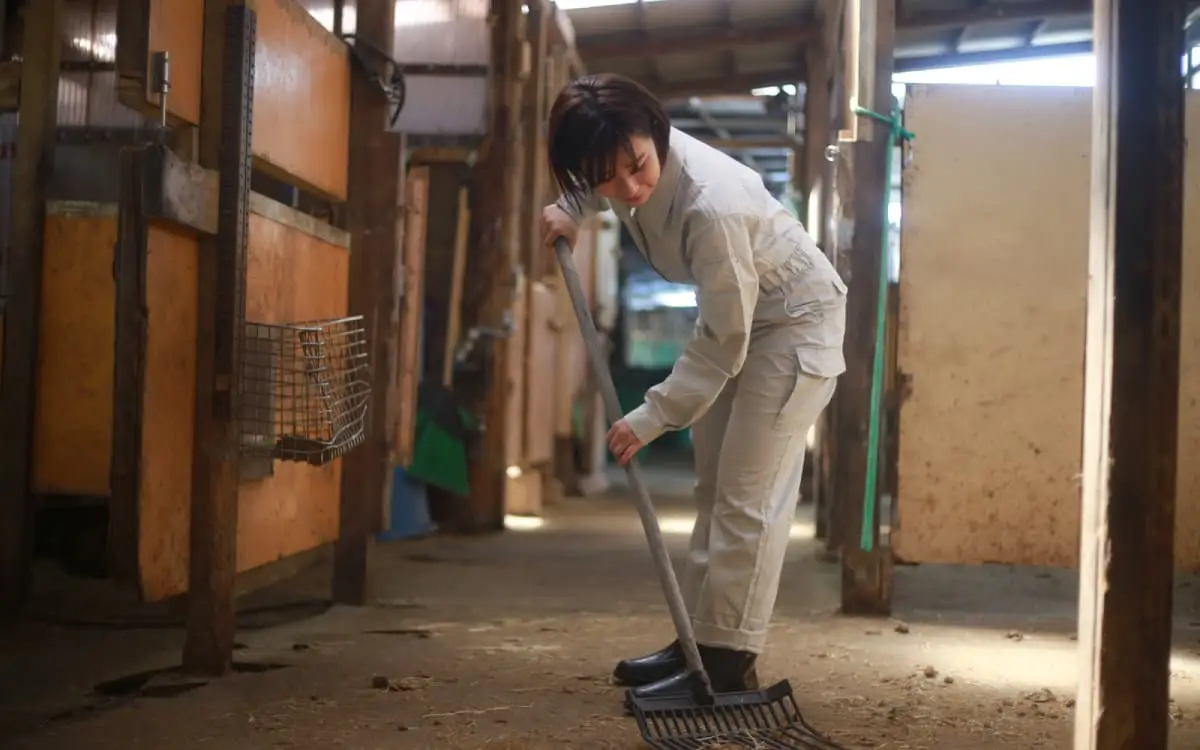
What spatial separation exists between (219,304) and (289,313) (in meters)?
0.49

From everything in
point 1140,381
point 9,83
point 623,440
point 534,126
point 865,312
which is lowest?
point 623,440

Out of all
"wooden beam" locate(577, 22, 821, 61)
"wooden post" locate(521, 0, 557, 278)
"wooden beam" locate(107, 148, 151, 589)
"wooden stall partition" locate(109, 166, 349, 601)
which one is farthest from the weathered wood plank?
"wooden beam" locate(577, 22, 821, 61)

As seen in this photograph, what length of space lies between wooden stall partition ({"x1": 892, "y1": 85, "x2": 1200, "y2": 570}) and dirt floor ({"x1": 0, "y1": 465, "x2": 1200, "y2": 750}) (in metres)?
0.35

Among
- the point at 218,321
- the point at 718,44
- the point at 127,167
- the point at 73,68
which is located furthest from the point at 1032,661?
the point at 718,44

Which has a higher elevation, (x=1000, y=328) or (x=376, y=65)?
(x=376, y=65)

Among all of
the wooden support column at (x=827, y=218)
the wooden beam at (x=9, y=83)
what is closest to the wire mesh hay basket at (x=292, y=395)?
the wooden beam at (x=9, y=83)

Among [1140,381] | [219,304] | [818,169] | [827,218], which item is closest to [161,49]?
[219,304]

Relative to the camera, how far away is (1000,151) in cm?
380

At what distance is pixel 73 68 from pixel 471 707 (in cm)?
316

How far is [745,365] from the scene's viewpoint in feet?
8.52

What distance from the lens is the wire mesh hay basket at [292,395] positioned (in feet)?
8.96

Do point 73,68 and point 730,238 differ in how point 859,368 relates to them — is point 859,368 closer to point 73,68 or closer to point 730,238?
point 730,238

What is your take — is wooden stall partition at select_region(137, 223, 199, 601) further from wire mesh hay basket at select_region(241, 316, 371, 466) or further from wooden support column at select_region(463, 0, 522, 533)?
wooden support column at select_region(463, 0, 522, 533)

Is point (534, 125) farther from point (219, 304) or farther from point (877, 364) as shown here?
point (219, 304)
